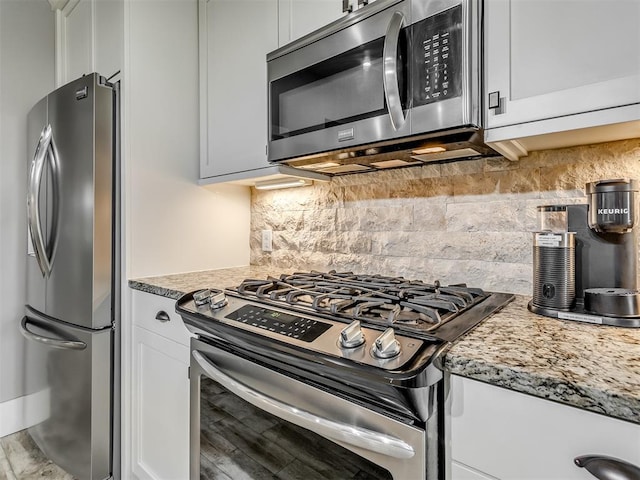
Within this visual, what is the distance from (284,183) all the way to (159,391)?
105 centimetres

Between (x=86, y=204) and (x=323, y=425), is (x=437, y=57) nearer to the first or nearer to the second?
(x=323, y=425)

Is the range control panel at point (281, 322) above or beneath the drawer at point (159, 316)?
above

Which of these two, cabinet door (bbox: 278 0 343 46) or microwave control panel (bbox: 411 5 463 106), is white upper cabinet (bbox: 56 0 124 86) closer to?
cabinet door (bbox: 278 0 343 46)

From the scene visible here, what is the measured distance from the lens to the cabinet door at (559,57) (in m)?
0.77

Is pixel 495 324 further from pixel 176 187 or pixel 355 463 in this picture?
pixel 176 187

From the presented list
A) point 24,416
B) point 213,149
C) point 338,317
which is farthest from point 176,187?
point 24,416

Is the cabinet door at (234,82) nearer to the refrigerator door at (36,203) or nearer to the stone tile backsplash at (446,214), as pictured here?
the stone tile backsplash at (446,214)

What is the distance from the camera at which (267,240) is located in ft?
6.56

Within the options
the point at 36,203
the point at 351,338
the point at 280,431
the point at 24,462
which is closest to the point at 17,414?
the point at 24,462

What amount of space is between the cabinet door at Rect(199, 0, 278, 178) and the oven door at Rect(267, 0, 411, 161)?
14 centimetres

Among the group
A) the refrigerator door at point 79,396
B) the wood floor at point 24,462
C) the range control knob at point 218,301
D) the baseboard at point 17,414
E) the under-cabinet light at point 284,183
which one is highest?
the under-cabinet light at point 284,183

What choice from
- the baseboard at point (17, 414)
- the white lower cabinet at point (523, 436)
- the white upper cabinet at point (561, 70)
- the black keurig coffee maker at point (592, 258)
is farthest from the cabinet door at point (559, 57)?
the baseboard at point (17, 414)

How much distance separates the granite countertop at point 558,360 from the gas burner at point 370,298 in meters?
0.12

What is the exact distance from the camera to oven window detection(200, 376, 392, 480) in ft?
2.62
